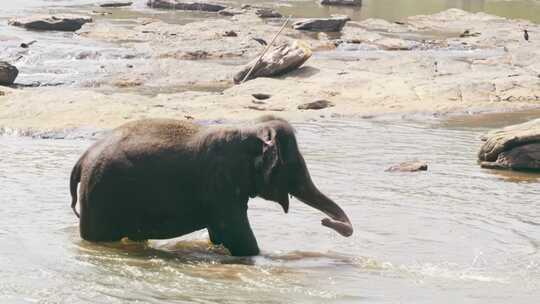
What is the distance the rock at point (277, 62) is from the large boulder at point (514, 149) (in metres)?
9.24

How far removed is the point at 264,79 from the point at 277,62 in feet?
3.11

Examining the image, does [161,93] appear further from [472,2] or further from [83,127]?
[472,2]

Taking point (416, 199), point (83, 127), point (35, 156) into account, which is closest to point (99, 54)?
point (83, 127)

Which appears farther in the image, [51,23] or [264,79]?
[51,23]

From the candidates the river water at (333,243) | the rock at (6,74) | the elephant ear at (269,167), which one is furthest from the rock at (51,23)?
the elephant ear at (269,167)

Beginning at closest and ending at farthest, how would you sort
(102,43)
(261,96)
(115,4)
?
(261,96)
(102,43)
(115,4)

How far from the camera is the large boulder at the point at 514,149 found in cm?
1501

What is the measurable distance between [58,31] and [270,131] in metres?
28.3

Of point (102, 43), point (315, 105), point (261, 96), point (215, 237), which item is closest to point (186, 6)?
point (102, 43)

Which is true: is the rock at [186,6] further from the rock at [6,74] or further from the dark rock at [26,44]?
the rock at [6,74]

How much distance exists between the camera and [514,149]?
15.2 meters

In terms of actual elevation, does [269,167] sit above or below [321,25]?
above

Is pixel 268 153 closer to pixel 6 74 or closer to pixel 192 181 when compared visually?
pixel 192 181

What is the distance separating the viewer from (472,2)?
196ft
